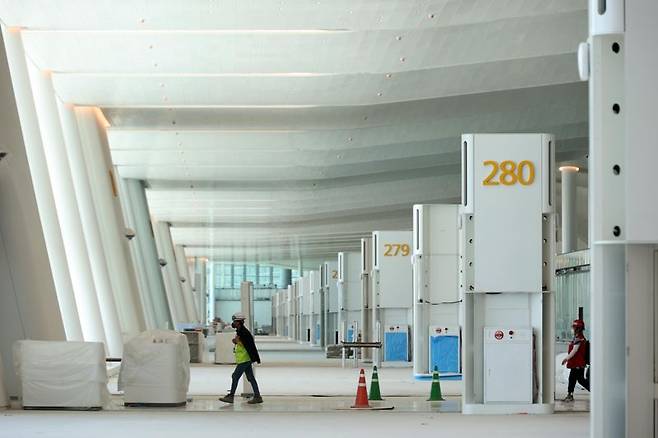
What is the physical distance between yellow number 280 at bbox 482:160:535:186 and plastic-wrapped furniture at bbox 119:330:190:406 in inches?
184

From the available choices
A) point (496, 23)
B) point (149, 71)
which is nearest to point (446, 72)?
point (496, 23)

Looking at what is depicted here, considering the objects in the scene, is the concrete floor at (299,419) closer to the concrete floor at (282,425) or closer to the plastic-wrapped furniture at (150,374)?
the concrete floor at (282,425)

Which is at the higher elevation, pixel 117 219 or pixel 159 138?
pixel 159 138

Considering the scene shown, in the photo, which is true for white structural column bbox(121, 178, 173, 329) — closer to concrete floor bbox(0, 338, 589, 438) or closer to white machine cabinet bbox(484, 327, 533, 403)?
concrete floor bbox(0, 338, 589, 438)

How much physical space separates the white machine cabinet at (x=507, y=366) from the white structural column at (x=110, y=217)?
1547 cm

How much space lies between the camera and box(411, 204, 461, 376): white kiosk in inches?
965

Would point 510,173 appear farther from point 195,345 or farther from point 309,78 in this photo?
point 195,345

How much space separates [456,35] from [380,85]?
400cm

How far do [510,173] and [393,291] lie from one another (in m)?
15.8

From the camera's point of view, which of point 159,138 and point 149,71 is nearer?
point 149,71

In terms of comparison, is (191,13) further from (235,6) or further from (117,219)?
(117,219)

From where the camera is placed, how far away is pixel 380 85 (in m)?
25.1

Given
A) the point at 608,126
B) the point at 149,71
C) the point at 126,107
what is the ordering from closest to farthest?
1. the point at 608,126
2. the point at 149,71
3. the point at 126,107

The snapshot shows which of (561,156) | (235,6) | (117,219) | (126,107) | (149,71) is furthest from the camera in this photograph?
(561,156)
